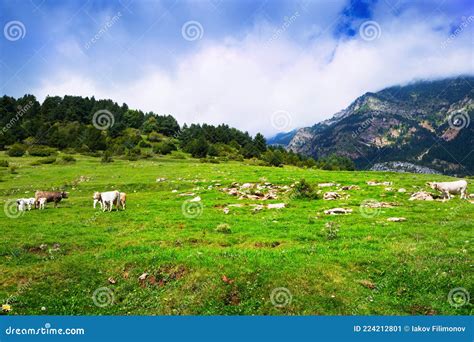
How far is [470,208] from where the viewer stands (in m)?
26.2

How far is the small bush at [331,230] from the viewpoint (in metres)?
20.4

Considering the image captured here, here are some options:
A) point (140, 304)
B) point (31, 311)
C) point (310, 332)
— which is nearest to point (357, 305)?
point (310, 332)

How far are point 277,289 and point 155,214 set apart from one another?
16245mm

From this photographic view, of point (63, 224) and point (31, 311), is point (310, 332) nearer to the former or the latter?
point (31, 311)

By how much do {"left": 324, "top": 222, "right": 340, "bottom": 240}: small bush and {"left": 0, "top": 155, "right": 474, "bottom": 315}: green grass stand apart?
0.30 m

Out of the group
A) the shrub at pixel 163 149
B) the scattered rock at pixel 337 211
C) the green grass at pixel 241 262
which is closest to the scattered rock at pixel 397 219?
the green grass at pixel 241 262

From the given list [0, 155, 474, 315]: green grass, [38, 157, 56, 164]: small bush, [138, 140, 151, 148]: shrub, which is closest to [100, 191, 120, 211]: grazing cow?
[0, 155, 474, 315]: green grass

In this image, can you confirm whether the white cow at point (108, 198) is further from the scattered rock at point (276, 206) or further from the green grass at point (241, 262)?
the scattered rock at point (276, 206)

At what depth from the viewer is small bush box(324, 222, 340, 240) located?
20.4 m

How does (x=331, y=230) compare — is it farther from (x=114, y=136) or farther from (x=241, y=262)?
(x=114, y=136)

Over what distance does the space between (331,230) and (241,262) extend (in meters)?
6.97

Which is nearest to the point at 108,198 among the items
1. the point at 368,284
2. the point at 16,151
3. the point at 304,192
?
the point at 304,192

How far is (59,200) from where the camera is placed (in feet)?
115

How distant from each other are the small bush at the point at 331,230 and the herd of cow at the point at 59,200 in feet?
59.1
